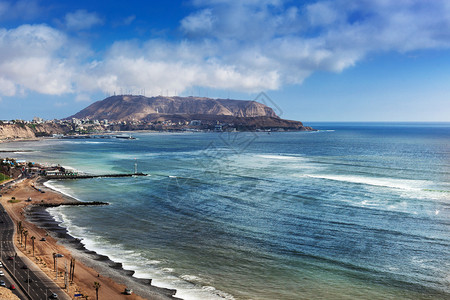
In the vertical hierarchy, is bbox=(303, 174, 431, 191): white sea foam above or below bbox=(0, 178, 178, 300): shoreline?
above

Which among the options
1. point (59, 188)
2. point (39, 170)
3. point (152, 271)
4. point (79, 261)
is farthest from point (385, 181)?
point (39, 170)

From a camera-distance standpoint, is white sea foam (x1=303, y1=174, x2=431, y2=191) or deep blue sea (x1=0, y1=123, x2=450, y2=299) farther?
white sea foam (x1=303, y1=174, x2=431, y2=191)

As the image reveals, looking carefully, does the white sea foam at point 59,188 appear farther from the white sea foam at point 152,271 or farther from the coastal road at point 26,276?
the coastal road at point 26,276

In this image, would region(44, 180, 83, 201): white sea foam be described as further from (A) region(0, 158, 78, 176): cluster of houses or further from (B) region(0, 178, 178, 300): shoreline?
(B) region(0, 178, 178, 300): shoreline

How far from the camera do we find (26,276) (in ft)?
106

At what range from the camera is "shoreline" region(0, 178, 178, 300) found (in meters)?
31.1

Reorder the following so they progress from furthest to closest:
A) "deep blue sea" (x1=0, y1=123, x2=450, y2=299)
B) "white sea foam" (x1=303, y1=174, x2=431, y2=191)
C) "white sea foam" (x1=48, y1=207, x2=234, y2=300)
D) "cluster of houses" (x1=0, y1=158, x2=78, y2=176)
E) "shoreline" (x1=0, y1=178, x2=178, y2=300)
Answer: "cluster of houses" (x1=0, y1=158, x2=78, y2=176)
"white sea foam" (x1=303, y1=174, x2=431, y2=191)
"deep blue sea" (x1=0, y1=123, x2=450, y2=299)
"shoreline" (x1=0, y1=178, x2=178, y2=300)
"white sea foam" (x1=48, y1=207, x2=234, y2=300)

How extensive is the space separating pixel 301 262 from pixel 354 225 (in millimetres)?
13608

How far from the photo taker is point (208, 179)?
84.8 m

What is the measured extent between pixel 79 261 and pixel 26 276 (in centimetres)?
544

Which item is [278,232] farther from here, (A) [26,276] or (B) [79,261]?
(A) [26,276]

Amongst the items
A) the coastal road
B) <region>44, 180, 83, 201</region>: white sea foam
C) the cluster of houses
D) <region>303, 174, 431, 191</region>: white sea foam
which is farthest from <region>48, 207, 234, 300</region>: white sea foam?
the cluster of houses

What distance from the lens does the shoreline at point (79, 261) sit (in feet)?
102

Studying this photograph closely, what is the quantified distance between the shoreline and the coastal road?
76 centimetres
